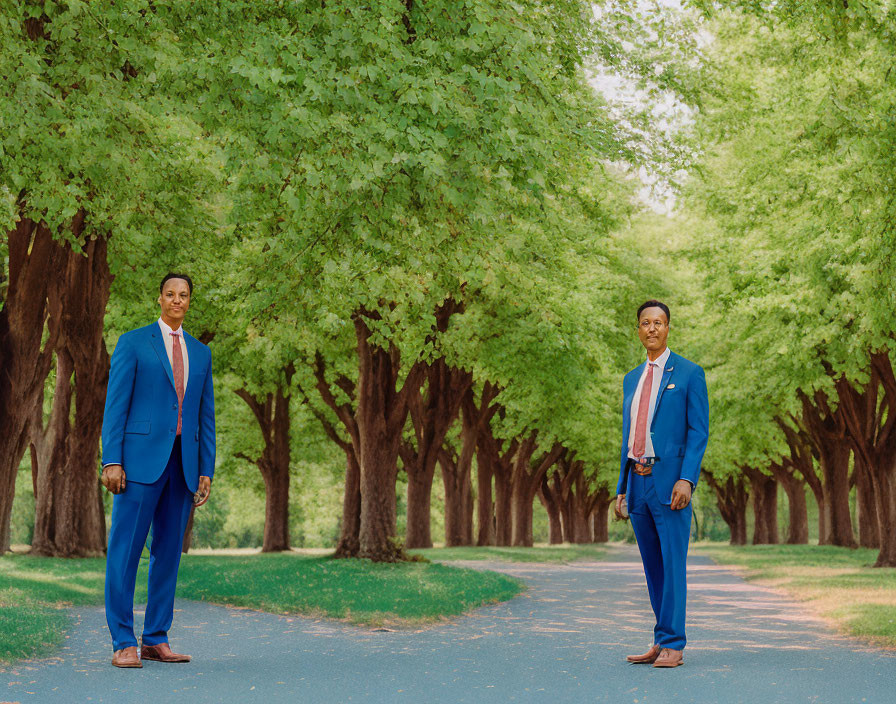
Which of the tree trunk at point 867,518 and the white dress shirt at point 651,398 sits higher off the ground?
the white dress shirt at point 651,398

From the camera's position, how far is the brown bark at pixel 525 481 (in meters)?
38.1

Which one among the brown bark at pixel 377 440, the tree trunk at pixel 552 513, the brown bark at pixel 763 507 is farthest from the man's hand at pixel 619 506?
the tree trunk at pixel 552 513

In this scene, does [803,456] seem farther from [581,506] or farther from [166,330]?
[166,330]

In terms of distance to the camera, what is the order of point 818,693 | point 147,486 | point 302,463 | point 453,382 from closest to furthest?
Answer: point 818,693 < point 147,486 < point 453,382 < point 302,463

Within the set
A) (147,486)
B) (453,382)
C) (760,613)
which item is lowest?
(760,613)

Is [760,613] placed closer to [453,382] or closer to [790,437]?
[453,382]

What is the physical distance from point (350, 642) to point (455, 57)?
5223mm

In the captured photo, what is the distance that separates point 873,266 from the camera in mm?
14492

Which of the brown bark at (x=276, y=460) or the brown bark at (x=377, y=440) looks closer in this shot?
the brown bark at (x=377, y=440)

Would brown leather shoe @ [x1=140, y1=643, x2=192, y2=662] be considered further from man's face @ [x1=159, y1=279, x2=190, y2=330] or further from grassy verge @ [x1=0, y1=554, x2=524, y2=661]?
man's face @ [x1=159, y1=279, x2=190, y2=330]

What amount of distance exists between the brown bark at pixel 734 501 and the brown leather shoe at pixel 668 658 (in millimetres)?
44877

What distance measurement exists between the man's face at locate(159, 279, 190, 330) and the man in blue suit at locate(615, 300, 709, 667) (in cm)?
313

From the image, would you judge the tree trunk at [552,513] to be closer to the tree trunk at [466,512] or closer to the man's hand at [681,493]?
the tree trunk at [466,512]

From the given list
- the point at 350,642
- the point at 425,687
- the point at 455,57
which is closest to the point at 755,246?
the point at 455,57
